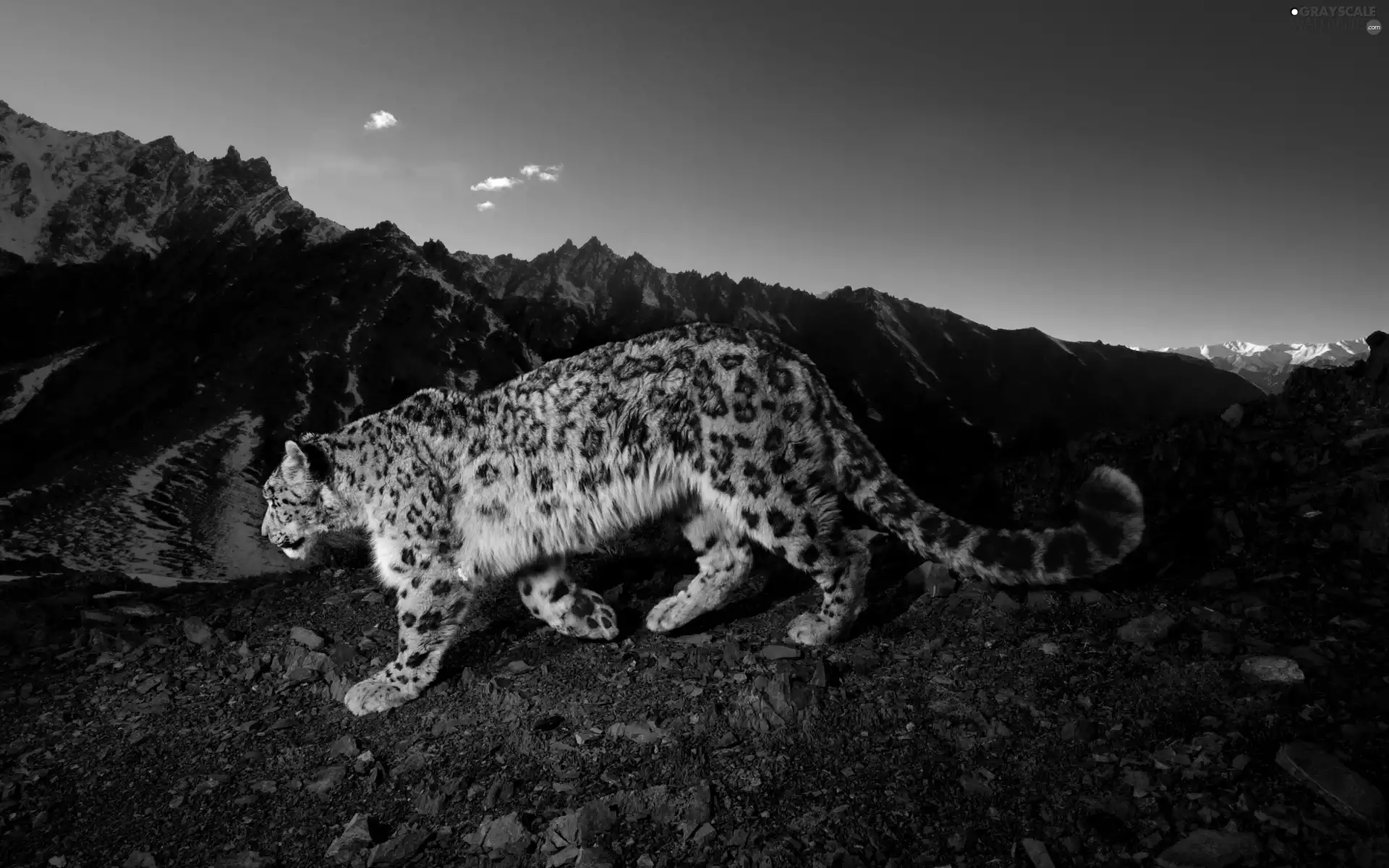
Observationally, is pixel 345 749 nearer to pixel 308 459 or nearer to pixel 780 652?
pixel 308 459

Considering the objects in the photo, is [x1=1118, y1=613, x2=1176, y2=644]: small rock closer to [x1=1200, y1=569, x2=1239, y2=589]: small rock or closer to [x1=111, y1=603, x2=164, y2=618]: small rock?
[x1=1200, y1=569, x2=1239, y2=589]: small rock

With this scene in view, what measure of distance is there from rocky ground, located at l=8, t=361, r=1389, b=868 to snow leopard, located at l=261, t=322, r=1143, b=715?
1.42ft

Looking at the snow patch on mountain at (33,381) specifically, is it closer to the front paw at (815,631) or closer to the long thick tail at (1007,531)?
the front paw at (815,631)

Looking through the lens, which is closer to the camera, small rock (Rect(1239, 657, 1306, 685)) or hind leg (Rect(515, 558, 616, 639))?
small rock (Rect(1239, 657, 1306, 685))

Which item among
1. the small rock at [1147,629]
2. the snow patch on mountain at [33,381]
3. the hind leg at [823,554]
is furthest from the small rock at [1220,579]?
the snow patch on mountain at [33,381]

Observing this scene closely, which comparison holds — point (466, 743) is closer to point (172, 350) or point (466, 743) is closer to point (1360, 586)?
point (1360, 586)

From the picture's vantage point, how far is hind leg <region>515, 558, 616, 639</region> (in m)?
6.24

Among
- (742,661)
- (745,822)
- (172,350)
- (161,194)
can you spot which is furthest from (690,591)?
(161,194)

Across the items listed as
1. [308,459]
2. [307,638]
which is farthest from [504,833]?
[308,459]

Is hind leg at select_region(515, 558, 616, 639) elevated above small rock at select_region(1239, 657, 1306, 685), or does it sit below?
below

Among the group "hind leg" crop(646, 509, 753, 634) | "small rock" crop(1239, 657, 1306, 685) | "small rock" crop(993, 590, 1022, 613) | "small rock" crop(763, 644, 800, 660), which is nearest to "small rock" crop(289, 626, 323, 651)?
"hind leg" crop(646, 509, 753, 634)

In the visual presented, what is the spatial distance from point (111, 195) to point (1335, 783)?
423 ft

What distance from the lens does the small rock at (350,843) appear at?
388 centimetres

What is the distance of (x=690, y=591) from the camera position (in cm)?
631
